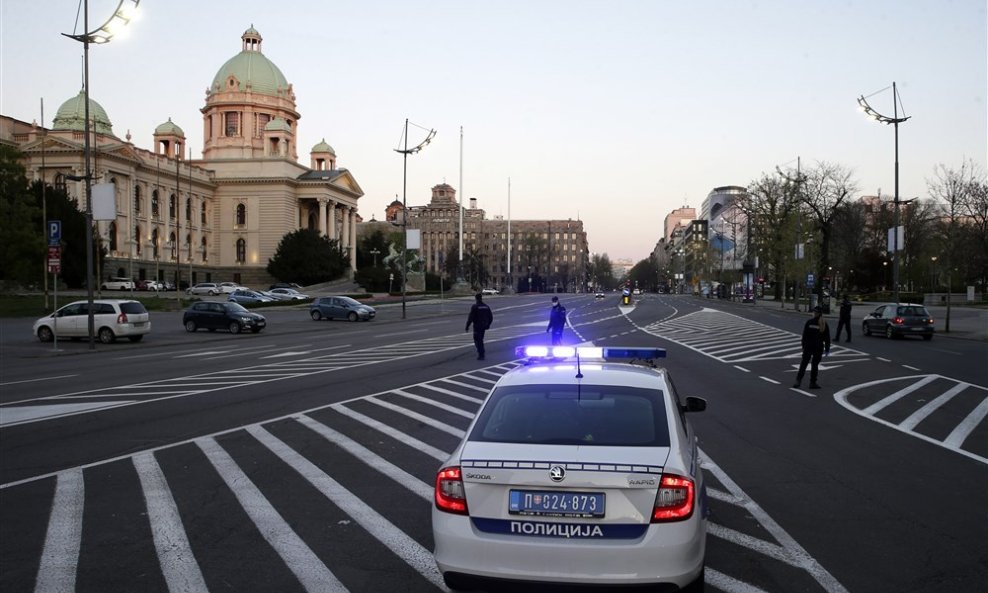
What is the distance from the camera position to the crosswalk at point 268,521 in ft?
17.1

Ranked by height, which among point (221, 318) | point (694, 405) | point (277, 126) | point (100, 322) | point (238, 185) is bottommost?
point (221, 318)

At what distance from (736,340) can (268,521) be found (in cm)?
2582

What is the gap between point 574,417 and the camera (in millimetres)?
4828

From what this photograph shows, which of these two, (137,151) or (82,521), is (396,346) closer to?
(82,521)

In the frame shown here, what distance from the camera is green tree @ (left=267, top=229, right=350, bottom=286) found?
97.0m

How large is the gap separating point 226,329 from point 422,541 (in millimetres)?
34130

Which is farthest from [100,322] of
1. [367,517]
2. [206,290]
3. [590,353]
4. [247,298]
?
[206,290]

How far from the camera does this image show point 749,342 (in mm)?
28797

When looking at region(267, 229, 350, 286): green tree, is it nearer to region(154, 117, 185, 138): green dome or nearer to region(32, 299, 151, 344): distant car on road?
region(154, 117, 185, 138): green dome

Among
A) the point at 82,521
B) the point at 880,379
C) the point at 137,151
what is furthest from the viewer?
the point at 137,151

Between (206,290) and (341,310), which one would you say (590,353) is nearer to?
(341,310)

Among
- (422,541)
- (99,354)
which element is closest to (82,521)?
(422,541)

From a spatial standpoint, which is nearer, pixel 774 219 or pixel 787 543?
pixel 787 543

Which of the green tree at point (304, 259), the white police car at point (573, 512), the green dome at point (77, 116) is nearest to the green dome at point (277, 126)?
the green tree at point (304, 259)
